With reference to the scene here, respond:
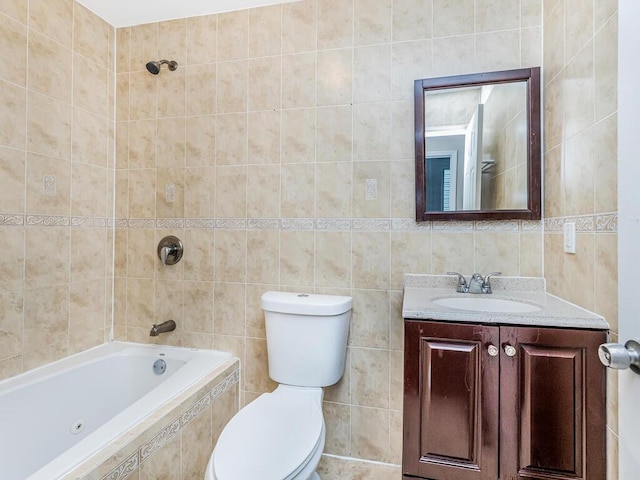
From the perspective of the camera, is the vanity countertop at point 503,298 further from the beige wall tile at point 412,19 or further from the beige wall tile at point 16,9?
the beige wall tile at point 16,9

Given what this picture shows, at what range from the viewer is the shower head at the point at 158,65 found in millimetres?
1815

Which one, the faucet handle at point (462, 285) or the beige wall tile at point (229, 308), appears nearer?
the faucet handle at point (462, 285)

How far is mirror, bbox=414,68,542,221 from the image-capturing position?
1.47 m

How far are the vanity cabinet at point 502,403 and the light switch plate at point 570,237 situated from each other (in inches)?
13.9

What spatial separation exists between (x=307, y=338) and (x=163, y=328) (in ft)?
2.82

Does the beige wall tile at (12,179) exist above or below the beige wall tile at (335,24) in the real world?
below

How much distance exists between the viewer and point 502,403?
1.04 m

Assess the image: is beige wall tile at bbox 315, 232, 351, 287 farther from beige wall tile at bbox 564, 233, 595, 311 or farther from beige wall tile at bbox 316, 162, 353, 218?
beige wall tile at bbox 564, 233, 595, 311

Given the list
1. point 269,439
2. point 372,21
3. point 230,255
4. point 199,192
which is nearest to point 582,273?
point 269,439

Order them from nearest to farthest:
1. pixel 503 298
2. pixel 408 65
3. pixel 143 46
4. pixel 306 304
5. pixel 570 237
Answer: pixel 570 237
pixel 503 298
pixel 306 304
pixel 408 65
pixel 143 46

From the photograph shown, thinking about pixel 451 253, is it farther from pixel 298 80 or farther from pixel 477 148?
pixel 298 80

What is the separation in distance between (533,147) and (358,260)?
924 mm

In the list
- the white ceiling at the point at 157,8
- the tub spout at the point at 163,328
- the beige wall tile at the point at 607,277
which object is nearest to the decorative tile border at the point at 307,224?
the beige wall tile at the point at 607,277

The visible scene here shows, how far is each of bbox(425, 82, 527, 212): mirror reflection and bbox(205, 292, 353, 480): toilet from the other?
73cm
